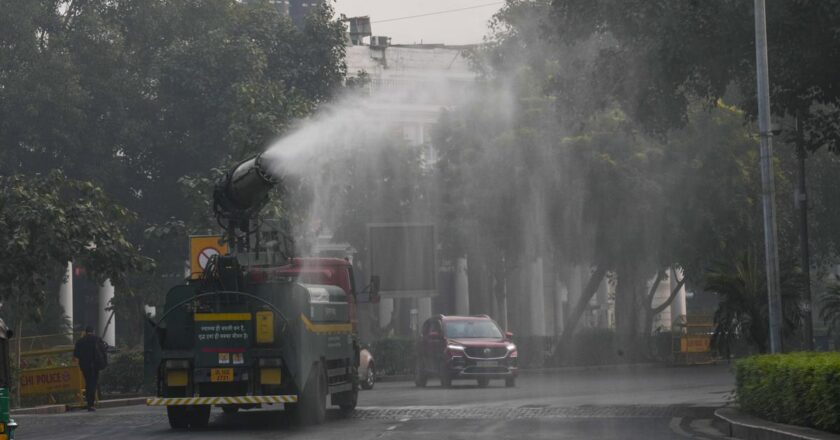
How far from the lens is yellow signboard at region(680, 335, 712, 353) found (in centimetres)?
4947

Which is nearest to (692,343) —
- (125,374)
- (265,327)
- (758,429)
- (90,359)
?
(125,374)

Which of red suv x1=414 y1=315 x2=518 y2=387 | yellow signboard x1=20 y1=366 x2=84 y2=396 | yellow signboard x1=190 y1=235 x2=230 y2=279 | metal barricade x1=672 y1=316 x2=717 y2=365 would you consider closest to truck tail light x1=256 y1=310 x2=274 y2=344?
yellow signboard x1=190 y1=235 x2=230 y2=279

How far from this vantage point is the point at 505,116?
156 ft

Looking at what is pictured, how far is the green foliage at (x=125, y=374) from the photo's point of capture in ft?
115

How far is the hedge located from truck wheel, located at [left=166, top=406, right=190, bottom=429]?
27.5 feet

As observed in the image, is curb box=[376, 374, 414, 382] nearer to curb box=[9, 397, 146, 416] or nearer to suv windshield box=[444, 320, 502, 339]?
suv windshield box=[444, 320, 502, 339]

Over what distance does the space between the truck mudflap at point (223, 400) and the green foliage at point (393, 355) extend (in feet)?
77.0

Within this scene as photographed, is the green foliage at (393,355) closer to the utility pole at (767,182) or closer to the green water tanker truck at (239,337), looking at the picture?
the utility pole at (767,182)

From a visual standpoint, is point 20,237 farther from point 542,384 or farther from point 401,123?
point 401,123

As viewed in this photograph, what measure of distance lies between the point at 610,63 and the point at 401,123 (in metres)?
16.2

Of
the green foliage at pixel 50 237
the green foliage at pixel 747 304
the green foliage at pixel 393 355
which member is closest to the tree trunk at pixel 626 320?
the green foliage at pixel 393 355

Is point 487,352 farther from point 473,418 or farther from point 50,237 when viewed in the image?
point 473,418

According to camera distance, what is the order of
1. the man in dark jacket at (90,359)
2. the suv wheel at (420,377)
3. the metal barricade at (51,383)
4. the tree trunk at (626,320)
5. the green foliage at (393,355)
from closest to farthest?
the man in dark jacket at (90,359)
the metal barricade at (51,383)
the suv wheel at (420,377)
the green foliage at (393,355)
the tree trunk at (626,320)

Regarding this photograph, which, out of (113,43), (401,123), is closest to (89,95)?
(113,43)
